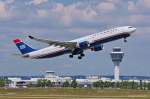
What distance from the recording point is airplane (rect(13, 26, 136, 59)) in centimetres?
13012

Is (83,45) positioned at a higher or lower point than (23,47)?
lower

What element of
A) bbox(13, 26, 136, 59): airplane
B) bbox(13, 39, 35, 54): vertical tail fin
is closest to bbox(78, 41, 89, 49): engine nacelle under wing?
A: bbox(13, 26, 136, 59): airplane

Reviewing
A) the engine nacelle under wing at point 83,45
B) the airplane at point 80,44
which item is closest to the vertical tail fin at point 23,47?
the airplane at point 80,44

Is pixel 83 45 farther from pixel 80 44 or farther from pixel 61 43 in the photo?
pixel 61 43

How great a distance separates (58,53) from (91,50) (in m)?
11.6

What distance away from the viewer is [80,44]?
13625 centimetres

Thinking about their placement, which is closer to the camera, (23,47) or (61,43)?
(61,43)

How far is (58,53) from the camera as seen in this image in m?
145

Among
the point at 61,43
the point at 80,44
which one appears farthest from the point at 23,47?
the point at 80,44

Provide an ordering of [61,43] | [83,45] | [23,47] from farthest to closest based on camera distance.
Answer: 1. [23,47]
2. [61,43]
3. [83,45]

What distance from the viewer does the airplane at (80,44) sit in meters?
130

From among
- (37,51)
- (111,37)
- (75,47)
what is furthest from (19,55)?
(111,37)

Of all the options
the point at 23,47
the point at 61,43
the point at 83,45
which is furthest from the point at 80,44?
the point at 23,47

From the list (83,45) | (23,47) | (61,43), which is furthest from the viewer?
(23,47)
